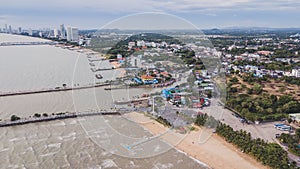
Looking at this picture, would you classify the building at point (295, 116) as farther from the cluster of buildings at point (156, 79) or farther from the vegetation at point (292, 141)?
the cluster of buildings at point (156, 79)

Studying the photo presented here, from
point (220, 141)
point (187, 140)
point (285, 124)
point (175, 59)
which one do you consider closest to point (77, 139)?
point (187, 140)

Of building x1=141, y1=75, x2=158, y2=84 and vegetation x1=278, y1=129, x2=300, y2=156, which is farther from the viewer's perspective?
building x1=141, y1=75, x2=158, y2=84

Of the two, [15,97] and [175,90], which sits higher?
[175,90]

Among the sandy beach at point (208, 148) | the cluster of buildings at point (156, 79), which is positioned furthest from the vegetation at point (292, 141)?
the cluster of buildings at point (156, 79)

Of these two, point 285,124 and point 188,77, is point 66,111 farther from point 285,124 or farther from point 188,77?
point 285,124

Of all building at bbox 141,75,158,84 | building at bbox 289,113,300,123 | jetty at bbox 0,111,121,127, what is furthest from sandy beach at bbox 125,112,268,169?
building at bbox 141,75,158,84

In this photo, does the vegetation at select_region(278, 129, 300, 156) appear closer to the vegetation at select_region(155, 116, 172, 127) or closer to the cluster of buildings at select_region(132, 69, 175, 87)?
the vegetation at select_region(155, 116, 172, 127)

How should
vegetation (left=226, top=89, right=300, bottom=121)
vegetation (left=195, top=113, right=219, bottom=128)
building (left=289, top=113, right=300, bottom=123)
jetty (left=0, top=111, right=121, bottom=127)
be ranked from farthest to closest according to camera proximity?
vegetation (left=226, top=89, right=300, bottom=121), building (left=289, top=113, right=300, bottom=123), jetty (left=0, top=111, right=121, bottom=127), vegetation (left=195, top=113, right=219, bottom=128)

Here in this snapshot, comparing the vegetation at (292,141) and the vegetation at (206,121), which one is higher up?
the vegetation at (206,121)
